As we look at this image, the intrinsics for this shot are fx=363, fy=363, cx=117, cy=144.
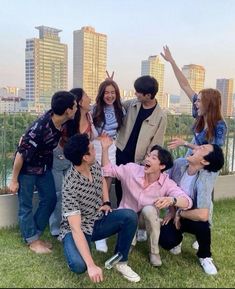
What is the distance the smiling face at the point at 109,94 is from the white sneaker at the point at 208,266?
155 centimetres

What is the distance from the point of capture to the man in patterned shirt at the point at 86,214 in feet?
7.97

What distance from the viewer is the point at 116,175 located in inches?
117

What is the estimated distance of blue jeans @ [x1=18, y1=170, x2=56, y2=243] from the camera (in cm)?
307

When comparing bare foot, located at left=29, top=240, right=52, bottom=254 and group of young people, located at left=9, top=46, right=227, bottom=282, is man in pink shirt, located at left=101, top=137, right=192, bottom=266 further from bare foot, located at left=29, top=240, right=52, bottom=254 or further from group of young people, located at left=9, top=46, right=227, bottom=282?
bare foot, located at left=29, top=240, right=52, bottom=254

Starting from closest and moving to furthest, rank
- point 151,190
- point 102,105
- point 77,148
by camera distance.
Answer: point 77,148
point 151,190
point 102,105

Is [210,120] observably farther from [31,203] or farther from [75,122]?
[31,203]

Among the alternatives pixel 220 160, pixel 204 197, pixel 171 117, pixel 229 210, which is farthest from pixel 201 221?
pixel 171 117

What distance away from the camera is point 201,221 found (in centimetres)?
277

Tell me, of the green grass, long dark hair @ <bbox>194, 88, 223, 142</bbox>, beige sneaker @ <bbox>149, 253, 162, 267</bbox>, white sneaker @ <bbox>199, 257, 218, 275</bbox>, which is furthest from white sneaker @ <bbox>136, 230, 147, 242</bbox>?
long dark hair @ <bbox>194, 88, 223, 142</bbox>

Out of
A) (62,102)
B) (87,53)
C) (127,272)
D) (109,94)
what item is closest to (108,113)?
(109,94)

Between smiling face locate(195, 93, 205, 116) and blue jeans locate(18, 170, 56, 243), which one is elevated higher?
smiling face locate(195, 93, 205, 116)

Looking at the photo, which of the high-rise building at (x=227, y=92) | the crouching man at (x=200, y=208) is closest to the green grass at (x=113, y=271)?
the crouching man at (x=200, y=208)

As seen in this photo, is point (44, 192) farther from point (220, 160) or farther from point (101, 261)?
point (220, 160)

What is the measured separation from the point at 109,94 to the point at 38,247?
57.4 inches
